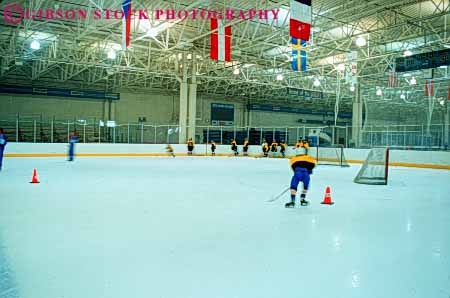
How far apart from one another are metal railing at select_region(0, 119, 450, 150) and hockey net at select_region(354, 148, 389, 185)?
6848mm

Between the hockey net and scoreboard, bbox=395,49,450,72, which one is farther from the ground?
scoreboard, bbox=395,49,450,72

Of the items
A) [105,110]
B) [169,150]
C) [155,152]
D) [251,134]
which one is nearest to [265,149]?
[251,134]

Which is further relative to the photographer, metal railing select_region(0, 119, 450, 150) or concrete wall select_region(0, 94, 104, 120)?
concrete wall select_region(0, 94, 104, 120)

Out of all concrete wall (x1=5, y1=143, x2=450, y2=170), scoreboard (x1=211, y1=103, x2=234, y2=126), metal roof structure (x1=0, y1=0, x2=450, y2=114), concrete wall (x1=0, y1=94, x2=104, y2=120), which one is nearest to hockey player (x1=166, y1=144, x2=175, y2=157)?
concrete wall (x1=5, y1=143, x2=450, y2=170)

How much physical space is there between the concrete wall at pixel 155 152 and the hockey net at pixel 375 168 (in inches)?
295

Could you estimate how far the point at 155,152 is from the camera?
999 inches

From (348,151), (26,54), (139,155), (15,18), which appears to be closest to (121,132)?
(139,155)

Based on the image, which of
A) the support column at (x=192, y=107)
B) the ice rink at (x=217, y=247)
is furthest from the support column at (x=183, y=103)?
the ice rink at (x=217, y=247)

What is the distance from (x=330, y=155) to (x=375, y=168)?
406 inches

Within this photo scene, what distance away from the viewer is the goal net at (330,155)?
2104cm

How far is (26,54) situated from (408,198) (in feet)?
87.4

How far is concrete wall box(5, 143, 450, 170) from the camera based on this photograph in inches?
707

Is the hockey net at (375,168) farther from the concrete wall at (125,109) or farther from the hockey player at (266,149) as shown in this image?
the concrete wall at (125,109)

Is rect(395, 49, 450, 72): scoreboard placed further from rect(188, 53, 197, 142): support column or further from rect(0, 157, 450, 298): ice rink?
rect(188, 53, 197, 142): support column
